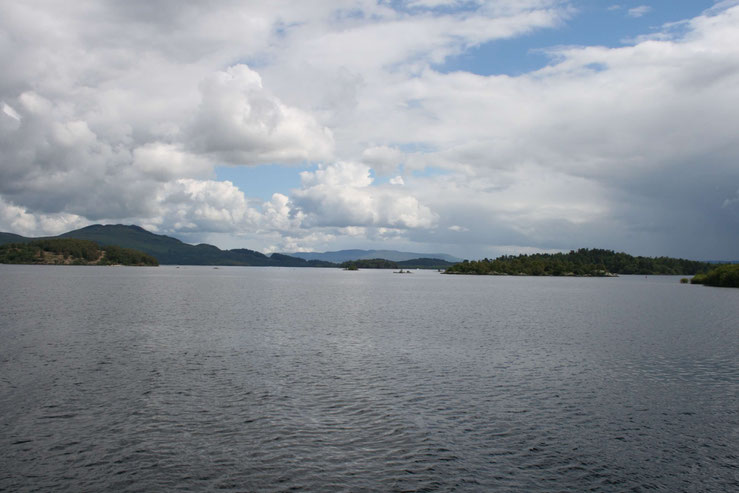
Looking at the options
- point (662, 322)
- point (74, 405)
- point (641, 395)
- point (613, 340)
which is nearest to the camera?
point (74, 405)

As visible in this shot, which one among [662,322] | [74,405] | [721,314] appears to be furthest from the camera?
[721,314]

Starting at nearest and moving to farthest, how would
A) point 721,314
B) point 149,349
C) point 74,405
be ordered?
point 74,405
point 149,349
point 721,314

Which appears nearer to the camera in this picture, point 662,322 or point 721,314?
point 662,322

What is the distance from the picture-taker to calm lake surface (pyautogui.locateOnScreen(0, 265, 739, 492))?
72.9ft

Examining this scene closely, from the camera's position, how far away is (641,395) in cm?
3622

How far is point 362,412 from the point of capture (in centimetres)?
3100

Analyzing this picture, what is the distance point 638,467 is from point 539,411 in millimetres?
8471

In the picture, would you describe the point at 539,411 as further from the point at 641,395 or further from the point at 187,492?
the point at 187,492

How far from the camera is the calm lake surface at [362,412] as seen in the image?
22219 mm

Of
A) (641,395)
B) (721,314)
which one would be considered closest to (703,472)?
(641,395)

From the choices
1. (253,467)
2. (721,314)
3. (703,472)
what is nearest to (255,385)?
(253,467)

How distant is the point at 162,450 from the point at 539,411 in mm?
22156

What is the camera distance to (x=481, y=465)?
23.4 m

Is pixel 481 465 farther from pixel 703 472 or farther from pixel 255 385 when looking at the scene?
pixel 255 385
